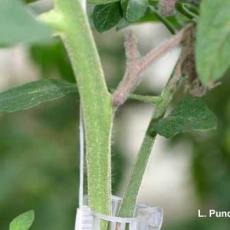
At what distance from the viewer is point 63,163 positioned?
6.16 feet

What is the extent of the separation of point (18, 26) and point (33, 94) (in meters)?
0.24

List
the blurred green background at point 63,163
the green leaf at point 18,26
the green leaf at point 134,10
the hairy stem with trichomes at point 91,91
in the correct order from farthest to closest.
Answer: the blurred green background at point 63,163
the green leaf at point 134,10
the hairy stem with trichomes at point 91,91
the green leaf at point 18,26

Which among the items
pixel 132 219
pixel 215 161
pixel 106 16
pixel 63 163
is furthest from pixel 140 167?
pixel 63 163

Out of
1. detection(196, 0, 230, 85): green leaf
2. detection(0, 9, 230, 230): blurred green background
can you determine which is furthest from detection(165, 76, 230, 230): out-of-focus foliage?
detection(196, 0, 230, 85): green leaf

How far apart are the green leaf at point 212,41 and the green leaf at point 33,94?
20 cm

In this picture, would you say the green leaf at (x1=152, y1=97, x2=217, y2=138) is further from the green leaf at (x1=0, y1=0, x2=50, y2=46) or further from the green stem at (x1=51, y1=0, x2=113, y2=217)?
the green leaf at (x1=0, y1=0, x2=50, y2=46)

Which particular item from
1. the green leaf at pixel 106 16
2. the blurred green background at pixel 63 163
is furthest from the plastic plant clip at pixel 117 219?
the blurred green background at pixel 63 163

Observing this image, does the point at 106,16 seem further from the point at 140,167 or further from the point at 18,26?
the point at 18,26

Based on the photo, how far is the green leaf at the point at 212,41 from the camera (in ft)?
A: 1.54

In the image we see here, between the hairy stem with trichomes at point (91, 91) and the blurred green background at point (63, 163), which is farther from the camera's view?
the blurred green background at point (63, 163)

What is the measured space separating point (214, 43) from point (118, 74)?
145 cm

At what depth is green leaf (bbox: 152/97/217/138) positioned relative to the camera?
0.58m

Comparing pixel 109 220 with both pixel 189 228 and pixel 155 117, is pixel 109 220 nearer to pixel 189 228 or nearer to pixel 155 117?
pixel 155 117

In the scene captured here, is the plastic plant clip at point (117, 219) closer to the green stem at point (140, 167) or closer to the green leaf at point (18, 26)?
the green stem at point (140, 167)
